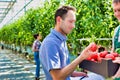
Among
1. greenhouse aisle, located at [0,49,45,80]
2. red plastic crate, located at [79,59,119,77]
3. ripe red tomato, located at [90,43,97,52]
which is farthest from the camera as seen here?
greenhouse aisle, located at [0,49,45,80]

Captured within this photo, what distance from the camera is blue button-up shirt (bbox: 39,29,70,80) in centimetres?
226

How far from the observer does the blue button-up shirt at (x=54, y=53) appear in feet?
7.41

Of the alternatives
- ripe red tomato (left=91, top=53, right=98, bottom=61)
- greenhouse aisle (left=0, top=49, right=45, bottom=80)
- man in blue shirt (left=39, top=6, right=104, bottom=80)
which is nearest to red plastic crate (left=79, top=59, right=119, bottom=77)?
ripe red tomato (left=91, top=53, right=98, bottom=61)

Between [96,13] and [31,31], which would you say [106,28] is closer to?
[96,13]

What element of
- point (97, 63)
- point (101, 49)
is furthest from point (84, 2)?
point (97, 63)

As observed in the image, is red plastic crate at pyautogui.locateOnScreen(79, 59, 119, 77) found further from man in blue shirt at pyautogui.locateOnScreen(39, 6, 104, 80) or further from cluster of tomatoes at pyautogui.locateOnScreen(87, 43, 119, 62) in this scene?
man in blue shirt at pyautogui.locateOnScreen(39, 6, 104, 80)

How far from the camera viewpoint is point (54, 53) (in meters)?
2.28

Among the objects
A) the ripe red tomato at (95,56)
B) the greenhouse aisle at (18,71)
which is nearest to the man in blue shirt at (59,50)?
the ripe red tomato at (95,56)

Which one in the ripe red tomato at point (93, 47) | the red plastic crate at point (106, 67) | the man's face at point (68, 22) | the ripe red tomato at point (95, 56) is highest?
the man's face at point (68, 22)

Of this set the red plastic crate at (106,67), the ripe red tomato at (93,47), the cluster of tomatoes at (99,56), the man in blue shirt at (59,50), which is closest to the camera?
the red plastic crate at (106,67)

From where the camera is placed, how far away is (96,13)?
5953 mm

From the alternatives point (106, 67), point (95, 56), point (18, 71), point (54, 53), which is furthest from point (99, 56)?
point (18, 71)

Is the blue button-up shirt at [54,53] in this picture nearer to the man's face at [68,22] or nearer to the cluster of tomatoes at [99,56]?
the man's face at [68,22]

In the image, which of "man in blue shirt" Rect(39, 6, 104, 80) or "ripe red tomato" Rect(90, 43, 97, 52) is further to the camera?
"man in blue shirt" Rect(39, 6, 104, 80)
